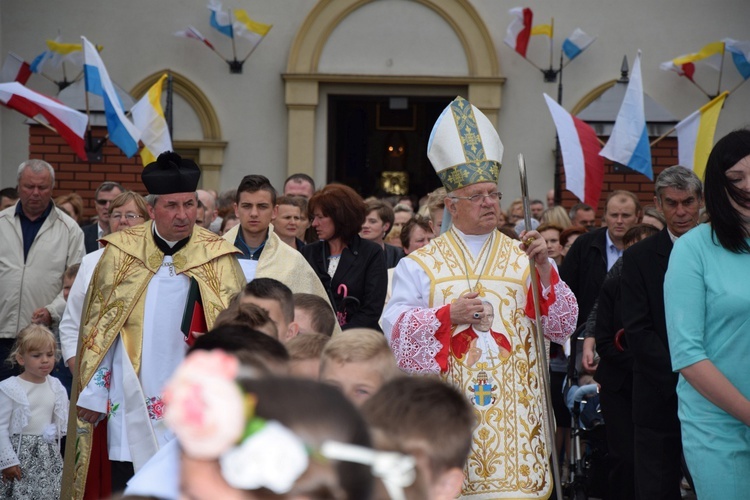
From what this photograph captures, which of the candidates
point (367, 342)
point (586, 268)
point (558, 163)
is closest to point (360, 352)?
point (367, 342)

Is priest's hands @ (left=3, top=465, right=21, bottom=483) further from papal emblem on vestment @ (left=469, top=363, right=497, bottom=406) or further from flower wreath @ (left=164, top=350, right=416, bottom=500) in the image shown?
flower wreath @ (left=164, top=350, right=416, bottom=500)

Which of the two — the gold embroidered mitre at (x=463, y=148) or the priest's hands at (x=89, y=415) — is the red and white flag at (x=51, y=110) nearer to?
the priest's hands at (x=89, y=415)

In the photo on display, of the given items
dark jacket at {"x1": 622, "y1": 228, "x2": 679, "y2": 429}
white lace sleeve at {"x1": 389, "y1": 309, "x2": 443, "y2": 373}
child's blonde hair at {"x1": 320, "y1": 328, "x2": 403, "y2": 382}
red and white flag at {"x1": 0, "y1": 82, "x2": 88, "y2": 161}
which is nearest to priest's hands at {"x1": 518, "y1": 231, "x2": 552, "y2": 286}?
white lace sleeve at {"x1": 389, "y1": 309, "x2": 443, "y2": 373}

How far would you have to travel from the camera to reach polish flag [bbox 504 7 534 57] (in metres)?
14.8

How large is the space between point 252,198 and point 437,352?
1990 mm

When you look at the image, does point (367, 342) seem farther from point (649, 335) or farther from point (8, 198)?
point (8, 198)

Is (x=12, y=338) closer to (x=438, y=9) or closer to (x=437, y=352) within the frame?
(x=437, y=352)

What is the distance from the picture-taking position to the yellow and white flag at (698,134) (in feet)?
35.4

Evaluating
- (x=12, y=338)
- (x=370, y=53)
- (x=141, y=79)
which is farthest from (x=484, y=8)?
(x=12, y=338)

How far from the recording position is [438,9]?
50.2ft

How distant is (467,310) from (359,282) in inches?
89.8

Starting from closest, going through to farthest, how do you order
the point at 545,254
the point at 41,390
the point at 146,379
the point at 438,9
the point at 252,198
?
the point at 545,254 < the point at 146,379 < the point at 252,198 < the point at 41,390 < the point at 438,9

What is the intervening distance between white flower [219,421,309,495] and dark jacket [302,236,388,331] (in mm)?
5561

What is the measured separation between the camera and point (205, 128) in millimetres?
15594
